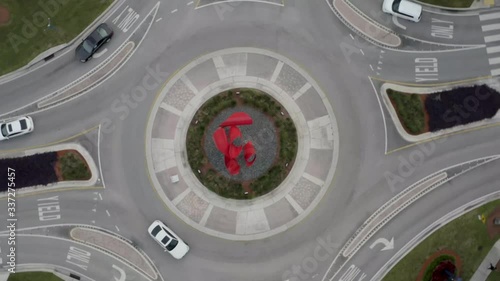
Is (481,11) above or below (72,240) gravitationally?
above

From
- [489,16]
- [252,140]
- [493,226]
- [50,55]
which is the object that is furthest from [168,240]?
[489,16]

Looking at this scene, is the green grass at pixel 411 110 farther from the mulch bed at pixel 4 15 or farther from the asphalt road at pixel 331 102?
the mulch bed at pixel 4 15

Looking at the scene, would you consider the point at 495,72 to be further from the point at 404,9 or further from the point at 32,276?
the point at 32,276

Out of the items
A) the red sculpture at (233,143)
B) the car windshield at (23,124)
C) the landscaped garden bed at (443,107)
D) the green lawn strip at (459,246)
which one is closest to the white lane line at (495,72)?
the landscaped garden bed at (443,107)

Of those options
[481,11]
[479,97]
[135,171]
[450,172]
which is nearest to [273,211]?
[135,171]

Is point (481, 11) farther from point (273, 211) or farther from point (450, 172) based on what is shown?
point (273, 211)

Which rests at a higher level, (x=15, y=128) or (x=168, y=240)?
(x=15, y=128)

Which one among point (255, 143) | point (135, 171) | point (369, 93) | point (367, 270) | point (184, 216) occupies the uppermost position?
point (369, 93)
